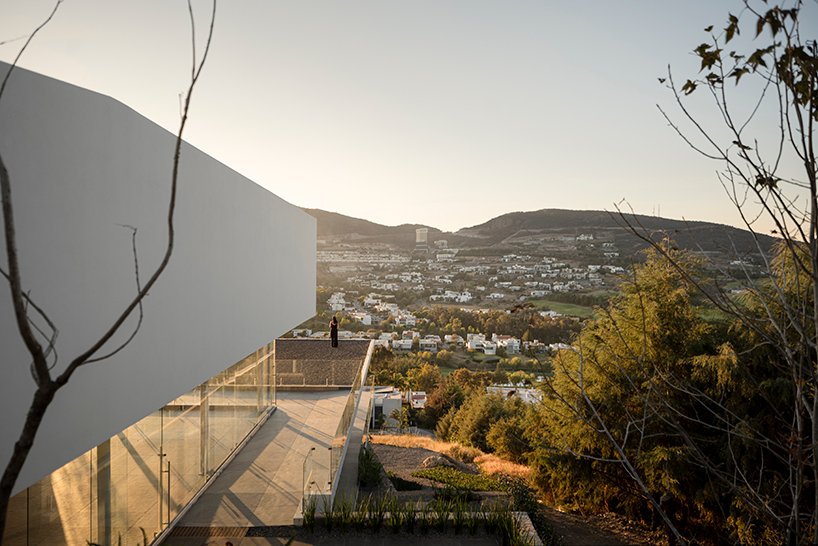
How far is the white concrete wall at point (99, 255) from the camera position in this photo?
159 inches

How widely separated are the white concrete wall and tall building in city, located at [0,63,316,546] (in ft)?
0.05

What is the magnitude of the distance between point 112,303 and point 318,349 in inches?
663

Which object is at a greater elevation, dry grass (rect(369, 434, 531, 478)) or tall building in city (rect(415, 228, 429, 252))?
tall building in city (rect(415, 228, 429, 252))

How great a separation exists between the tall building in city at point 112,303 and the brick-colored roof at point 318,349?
10.7 m

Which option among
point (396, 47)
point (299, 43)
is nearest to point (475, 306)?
point (396, 47)

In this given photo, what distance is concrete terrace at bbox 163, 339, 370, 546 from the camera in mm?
8250

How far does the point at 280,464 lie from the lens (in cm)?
1088

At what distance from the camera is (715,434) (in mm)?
10617

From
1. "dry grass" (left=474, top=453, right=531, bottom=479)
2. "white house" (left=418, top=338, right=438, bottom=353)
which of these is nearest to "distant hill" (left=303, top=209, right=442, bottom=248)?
"white house" (left=418, top=338, right=438, bottom=353)

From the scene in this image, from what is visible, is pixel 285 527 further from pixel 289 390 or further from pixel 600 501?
pixel 289 390

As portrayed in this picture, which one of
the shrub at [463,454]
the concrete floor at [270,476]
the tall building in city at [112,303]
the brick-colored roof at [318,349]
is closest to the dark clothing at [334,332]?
the brick-colored roof at [318,349]

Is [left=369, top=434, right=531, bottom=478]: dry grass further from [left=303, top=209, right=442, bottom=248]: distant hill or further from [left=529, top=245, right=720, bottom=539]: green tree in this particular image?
[left=303, top=209, right=442, bottom=248]: distant hill

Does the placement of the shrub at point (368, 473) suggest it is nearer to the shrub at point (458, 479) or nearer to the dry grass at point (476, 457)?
the shrub at point (458, 479)

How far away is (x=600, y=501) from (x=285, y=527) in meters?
7.73
